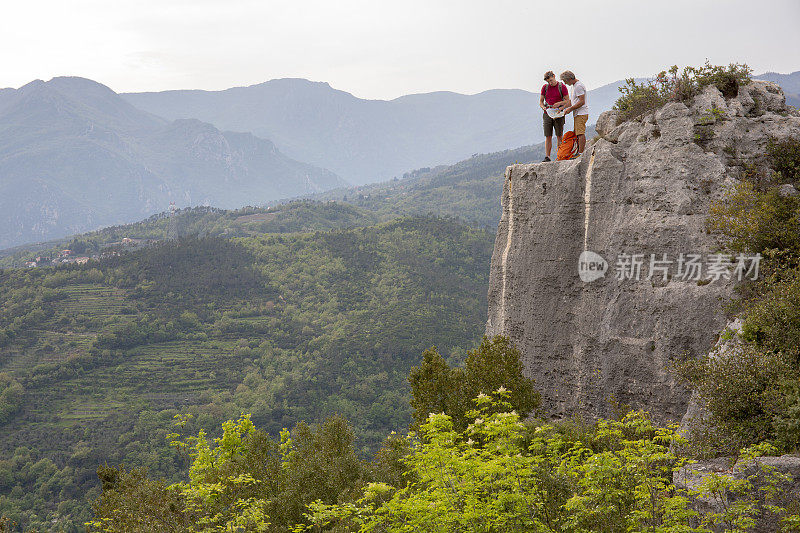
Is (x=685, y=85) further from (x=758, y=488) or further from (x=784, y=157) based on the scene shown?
(x=758, y=488)

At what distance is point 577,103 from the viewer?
47.3ft

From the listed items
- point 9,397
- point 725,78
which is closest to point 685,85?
point 725,78

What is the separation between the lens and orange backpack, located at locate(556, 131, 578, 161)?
15.4 m

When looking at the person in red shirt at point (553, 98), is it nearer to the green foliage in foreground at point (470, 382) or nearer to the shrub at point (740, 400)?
the green foliage in foreground at point (470, 382)

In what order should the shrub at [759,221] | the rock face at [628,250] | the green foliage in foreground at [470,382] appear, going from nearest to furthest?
the shrub at [759,221], the rock face at [628,250], the green foliage in foreground at [470,382]

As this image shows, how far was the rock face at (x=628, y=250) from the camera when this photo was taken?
1181cm

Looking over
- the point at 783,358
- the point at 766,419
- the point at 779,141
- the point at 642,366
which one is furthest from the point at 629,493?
the point at 779,141

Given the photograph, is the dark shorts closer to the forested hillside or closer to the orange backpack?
the orange backpack

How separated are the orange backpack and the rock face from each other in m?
0.80

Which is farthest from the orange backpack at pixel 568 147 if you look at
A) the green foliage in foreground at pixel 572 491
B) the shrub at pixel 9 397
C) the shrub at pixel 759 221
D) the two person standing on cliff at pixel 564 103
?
the shrub at pixel 9 397

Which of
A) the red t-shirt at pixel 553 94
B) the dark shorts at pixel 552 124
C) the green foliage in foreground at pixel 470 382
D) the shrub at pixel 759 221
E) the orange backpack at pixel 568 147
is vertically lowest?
the green foliage in foreground at pixel 470 382

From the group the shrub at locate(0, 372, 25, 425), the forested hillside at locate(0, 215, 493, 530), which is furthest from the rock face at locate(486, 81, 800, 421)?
the shrub at locate(0, 372, 25, 425)

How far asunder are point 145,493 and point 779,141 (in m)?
20.4

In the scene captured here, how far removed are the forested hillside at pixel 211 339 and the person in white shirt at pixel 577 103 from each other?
6992 centimetres
